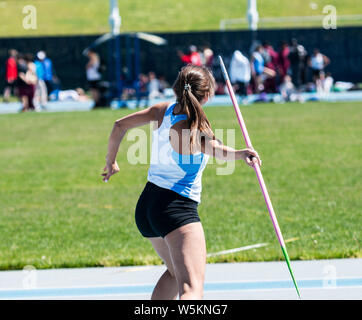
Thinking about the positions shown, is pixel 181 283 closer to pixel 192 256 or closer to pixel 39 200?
pixel 192 256

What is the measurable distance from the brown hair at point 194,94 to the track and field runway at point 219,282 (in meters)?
1.84

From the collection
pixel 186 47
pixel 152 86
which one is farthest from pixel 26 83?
pixel 186 47

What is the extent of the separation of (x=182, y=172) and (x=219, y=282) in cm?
198

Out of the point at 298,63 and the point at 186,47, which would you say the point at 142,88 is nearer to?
the point at 186,47

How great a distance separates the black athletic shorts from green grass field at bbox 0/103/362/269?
2.57m

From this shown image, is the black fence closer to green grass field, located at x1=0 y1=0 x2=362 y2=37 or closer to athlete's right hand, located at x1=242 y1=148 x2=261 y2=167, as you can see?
green grass field, located at x1=0 y1=0 x2=362 y2=37

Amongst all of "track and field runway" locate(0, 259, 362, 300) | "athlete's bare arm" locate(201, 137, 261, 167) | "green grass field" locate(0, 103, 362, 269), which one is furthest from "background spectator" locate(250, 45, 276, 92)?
"athlete's bare arm" locate(201, 137, 261, 167)

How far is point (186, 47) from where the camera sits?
3145 centimetres

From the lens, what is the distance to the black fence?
3097cm

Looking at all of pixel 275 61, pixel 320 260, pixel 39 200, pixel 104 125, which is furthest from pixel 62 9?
pixel 320 260

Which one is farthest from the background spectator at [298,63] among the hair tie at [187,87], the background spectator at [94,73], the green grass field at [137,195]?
the hair tie at [187,87]

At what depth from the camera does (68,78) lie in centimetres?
3284

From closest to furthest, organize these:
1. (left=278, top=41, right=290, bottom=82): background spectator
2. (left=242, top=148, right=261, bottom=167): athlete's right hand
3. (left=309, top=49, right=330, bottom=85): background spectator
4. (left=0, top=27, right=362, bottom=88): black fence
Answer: (left=242, top=148, right=261, bottom=167): athlete's right hand → (left=278, top=41, right=290, bottom=82): background spectator → (left=309, top=49, right=330, bottom=85): background spectator → (left=0, top=27, right=362, bottom=88): black fence
